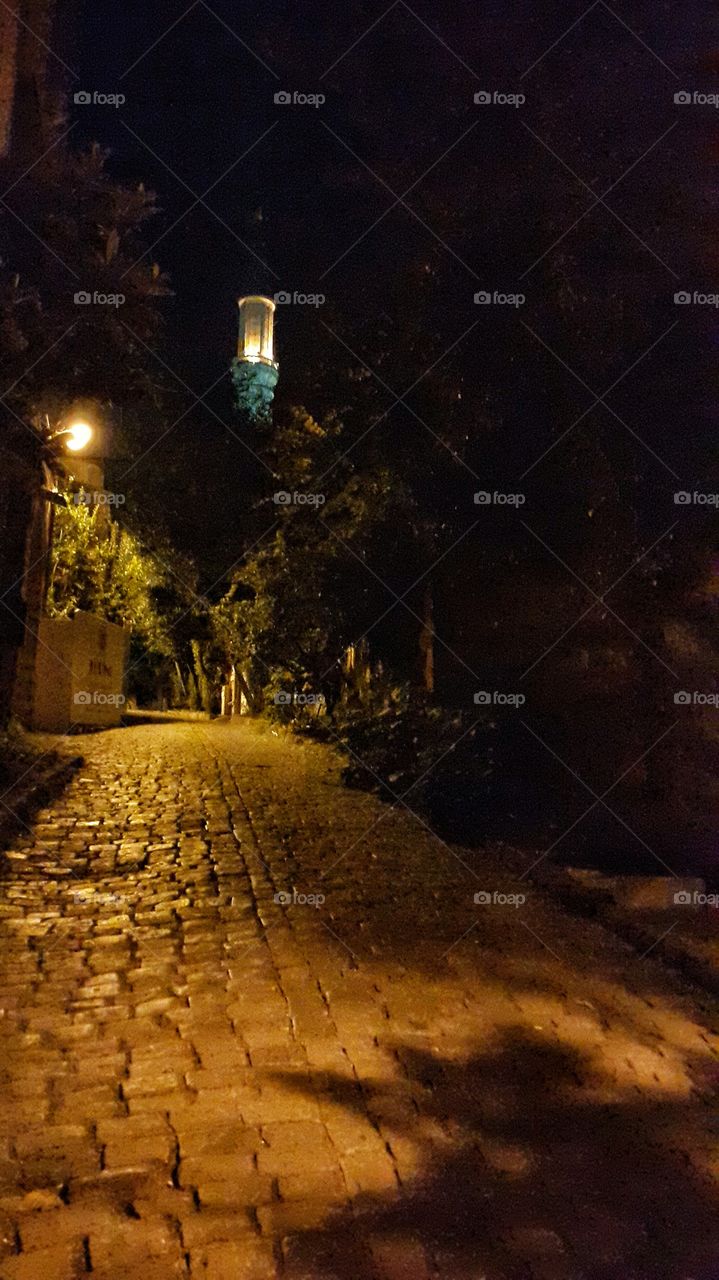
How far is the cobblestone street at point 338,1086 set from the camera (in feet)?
8.56

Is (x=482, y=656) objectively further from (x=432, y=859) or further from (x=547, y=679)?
(x=432, y=859)

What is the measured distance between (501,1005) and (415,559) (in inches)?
374

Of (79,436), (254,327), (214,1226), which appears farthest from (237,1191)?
(254,327)

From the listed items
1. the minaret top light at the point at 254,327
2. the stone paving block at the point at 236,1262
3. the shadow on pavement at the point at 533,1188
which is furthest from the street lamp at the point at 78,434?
the minaret top light at the point at 254,327

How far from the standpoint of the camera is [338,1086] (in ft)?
11.5

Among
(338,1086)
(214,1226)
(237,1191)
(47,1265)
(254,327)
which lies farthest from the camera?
(254,327)

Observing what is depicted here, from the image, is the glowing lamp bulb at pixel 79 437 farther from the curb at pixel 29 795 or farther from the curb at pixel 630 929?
the curb at pixel 630 929

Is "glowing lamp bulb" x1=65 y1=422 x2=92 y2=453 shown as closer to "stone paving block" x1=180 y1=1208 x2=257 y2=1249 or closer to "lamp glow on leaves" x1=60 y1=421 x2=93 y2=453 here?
"lamp glow on leaves" x1=60 y1=421 x2=93 y2=453

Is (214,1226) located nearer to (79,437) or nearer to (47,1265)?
(47,1265)

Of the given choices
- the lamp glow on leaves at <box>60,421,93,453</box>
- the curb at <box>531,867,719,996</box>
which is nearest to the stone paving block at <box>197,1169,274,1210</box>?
the curb at <box>531,867,719,996</box>

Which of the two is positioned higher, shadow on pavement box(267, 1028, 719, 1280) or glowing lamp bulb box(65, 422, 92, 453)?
glowing lamp bulb box(65, 422, 92, 453)

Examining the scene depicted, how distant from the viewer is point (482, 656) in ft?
38.2

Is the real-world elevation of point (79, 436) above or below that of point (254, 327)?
below

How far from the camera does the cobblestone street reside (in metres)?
2.61
